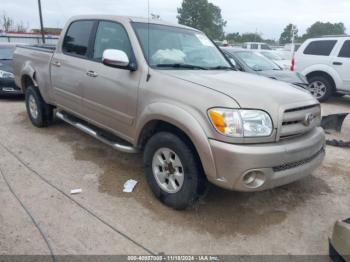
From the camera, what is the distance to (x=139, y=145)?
355cm

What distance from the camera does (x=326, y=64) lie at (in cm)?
905

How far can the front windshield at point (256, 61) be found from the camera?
774 cm

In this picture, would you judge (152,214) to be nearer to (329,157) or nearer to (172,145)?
(172,145)

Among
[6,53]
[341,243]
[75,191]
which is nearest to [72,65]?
[75,191]

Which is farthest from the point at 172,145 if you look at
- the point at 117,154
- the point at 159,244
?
the point at 117,154

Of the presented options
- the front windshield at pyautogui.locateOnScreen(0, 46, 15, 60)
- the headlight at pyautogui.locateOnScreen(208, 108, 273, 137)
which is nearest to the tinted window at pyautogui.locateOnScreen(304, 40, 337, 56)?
the headlight at pyautogui.locateOnScreen(208, 108, 273, 137)

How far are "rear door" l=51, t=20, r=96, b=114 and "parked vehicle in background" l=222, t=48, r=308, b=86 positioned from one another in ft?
12.0

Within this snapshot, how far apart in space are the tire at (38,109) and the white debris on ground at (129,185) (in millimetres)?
2597

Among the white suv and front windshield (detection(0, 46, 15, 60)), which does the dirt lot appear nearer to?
the white suv

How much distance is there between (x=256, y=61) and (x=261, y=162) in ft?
19.2

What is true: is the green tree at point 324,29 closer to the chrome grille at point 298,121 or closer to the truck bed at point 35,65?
the truck bed at point 35,65

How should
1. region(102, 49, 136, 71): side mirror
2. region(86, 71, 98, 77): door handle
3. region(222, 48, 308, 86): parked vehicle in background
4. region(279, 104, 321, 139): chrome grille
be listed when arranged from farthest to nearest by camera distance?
region(222, 48, 308, 86): parked vehicle in background < region(86, 71, 98, 77): door handle < region(102, 49, 136, 71): side mirror < region(279, 104, 321, 139): chrome grille

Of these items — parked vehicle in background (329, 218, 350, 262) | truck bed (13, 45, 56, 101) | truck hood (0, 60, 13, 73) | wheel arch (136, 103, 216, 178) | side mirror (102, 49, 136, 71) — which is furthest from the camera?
truck hood (0, 60, 13, 73)

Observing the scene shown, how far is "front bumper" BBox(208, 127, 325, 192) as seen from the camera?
2.62m
